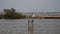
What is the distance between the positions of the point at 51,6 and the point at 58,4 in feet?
1.02

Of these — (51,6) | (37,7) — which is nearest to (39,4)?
(37,7)

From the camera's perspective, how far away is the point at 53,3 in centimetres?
555

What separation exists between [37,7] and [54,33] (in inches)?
131

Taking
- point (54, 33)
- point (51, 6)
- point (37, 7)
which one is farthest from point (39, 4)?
point (54, 33)

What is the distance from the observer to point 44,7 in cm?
550

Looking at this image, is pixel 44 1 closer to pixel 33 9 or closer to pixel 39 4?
pixel 39 4

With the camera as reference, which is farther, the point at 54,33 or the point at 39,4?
the point at 39,4

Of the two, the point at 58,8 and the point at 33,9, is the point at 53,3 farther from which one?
the point at 33,9

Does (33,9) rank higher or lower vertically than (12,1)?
lower

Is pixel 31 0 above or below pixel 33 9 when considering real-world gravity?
above

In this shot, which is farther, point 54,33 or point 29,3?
point 29,3

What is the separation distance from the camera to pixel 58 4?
5.57 metres

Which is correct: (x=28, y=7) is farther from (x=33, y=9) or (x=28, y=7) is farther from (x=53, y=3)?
(x=53, y=3)

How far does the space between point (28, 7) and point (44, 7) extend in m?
0.68
